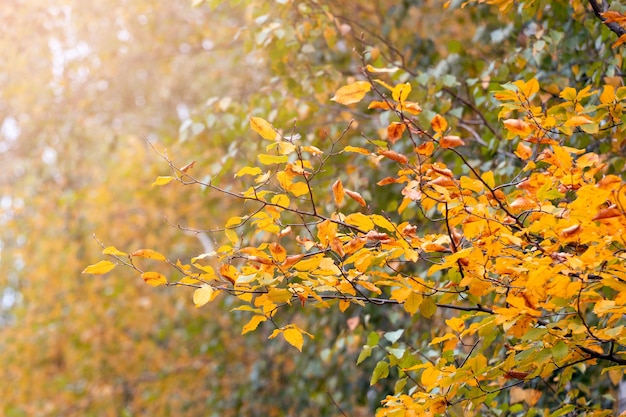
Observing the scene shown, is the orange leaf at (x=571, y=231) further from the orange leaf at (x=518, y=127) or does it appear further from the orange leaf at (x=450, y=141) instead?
the orange leaf at (x=450, y=141)

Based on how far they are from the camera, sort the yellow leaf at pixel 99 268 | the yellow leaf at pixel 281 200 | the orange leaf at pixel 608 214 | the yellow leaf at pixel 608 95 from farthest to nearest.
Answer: the yellow leaf at pixel 608 95, the yellow leaf at pixel 281 200, the yellow leaf at pixel 99 268, the orange leaf at pixel 608 214

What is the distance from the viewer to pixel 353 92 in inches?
61.4

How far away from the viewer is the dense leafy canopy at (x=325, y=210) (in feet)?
5.21

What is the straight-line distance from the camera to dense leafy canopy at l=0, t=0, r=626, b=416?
1587 millimetres

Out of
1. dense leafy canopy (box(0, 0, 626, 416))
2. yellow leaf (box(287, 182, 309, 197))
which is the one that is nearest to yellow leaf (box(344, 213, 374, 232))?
dense leafy canopy (box(0, 0, 626, 416))

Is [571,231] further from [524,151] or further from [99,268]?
[99,268]

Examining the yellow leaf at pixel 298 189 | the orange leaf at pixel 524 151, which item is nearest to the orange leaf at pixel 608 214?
the orange leaf at pixel 524 151

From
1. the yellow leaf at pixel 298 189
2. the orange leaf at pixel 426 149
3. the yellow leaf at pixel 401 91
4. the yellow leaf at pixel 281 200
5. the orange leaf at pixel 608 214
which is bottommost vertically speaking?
the yellow leaf at pixel 281 200

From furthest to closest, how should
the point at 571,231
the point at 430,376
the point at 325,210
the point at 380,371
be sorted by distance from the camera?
the point at 325,210 < the point at 380,371 < the point at 430,376 < the point at 571,231

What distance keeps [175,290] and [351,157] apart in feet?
12.7

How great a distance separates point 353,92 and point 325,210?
5.05ft

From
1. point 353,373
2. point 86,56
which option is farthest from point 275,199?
point 86,56

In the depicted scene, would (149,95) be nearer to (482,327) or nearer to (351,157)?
(351,157)

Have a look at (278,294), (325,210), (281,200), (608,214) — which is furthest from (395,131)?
(325,210)
